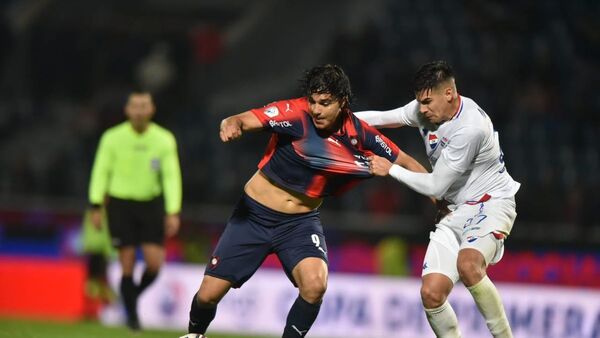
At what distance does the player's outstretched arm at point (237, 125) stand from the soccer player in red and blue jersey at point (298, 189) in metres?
0.06

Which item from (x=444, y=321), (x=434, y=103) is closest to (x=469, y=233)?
(x=444, y=321)

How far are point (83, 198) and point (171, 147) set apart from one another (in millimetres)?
6394

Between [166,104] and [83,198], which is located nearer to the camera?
[83,198]

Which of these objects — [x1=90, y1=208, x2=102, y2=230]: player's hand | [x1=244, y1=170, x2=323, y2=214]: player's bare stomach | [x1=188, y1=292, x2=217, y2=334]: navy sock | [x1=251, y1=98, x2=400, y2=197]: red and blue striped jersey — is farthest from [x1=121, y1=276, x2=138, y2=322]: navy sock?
[x1=251, y1=98, x2=400, y2=197]: red and blue striped jersey

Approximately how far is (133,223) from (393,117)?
3697 millimetres

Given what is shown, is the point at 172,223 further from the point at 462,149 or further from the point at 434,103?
the point at 462,149

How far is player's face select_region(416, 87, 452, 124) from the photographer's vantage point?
23.0 feet

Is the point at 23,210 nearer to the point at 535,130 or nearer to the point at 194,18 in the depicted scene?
the point at 535,130

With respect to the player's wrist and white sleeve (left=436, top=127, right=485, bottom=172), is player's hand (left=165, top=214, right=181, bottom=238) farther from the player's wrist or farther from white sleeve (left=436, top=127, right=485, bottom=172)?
white sleeve (left=436, top=127, right=485, bottom=172)

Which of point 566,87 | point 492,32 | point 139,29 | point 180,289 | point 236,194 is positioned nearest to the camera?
point 180,289

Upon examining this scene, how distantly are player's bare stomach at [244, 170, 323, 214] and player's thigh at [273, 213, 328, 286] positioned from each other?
3.2 inches

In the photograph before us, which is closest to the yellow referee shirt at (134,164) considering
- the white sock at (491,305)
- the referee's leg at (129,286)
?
the referee's leg at (129,286)

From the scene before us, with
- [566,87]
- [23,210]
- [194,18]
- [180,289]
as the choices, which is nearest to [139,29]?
[194,18]

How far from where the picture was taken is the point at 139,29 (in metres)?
22.8
